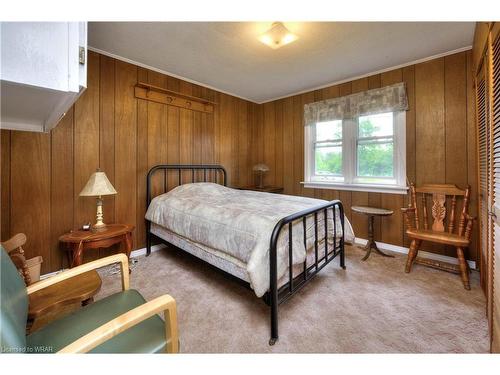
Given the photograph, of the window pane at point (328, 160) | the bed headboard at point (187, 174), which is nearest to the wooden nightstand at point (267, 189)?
the bed headboard at point (187, 174)

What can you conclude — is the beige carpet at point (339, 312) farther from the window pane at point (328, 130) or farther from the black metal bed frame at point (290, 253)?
the window pane at point (328, 130)

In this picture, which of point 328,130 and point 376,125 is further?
point 328,130

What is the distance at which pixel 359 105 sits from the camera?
10.3ft

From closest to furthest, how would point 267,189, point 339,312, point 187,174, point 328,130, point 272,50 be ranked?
point 339,312, point 272,50, point 187,174, point 328,130, point 267,189

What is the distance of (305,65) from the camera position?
2.84m

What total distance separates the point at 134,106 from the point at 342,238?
3000 millimetres

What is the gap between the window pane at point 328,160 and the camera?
3537mm

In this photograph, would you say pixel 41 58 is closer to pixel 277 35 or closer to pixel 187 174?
pixel 277 35

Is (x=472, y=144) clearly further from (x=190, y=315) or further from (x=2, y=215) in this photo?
(x=2, y=215)

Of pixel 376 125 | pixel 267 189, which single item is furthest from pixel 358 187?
pixel 267 189

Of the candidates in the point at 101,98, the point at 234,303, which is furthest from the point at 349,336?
the point at 101,98

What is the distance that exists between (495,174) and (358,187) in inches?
81.5

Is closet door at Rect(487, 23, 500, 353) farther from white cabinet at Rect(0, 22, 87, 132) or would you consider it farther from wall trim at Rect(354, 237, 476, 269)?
white cabinet at Rect(0, 22, 87, 132)

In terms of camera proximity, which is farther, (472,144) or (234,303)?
(472,144)
